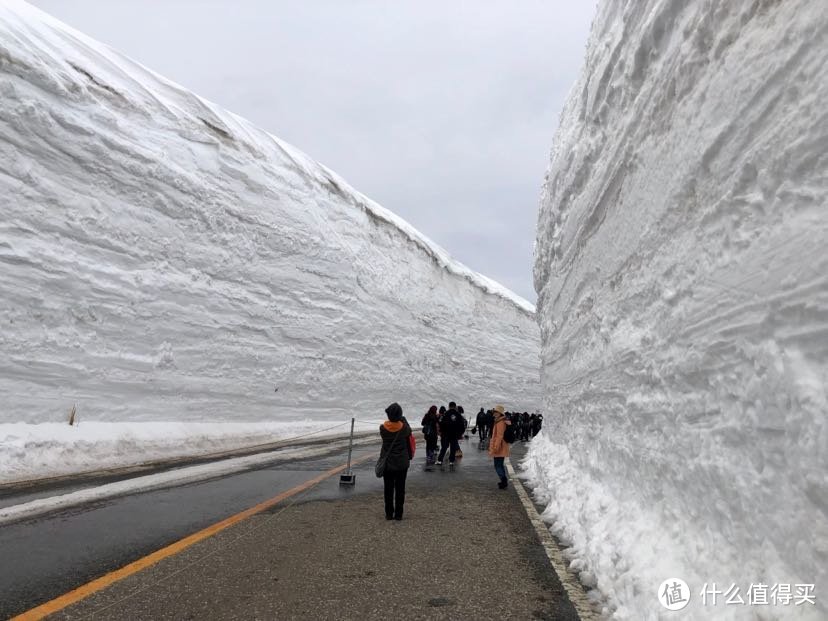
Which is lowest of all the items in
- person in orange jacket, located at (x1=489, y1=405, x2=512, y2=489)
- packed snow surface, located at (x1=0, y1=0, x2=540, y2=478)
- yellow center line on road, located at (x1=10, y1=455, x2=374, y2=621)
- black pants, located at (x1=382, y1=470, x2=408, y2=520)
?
yellow center line on road, located at (x1=10, y1=455, x2=374, y2=621)

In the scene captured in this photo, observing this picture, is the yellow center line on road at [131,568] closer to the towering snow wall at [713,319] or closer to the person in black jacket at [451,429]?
the towering snow wall at [713,319]

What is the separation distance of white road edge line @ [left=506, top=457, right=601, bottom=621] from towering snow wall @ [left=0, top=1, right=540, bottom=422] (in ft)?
37.8

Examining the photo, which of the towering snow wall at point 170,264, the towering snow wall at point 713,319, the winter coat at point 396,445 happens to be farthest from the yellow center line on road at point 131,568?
the towering snow wall at point 170,264

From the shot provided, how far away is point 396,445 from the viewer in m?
6.65

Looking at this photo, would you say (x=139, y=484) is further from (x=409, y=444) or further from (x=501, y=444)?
(x=501, y=444)

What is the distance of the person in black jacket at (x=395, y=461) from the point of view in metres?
6.35

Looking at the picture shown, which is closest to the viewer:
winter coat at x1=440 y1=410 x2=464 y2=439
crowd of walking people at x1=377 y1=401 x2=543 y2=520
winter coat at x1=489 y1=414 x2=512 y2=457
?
crowd of walking people at x1=377 y1=401 x2=543 y2=520

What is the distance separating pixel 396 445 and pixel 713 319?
4.10 m

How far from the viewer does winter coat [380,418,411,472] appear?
6.48m

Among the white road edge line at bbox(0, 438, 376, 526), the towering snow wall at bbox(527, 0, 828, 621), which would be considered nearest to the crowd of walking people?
the towering snow wall at bbox(527, 0, 828, 621)

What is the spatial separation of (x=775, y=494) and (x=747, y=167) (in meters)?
1.92

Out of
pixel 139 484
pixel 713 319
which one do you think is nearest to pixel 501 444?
pixel 139 484

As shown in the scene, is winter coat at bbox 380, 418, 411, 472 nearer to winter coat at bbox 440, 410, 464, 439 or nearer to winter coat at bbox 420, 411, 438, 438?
winter coat at bbox 440, 410, 464, 439

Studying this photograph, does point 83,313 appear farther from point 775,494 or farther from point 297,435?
point 775,494
